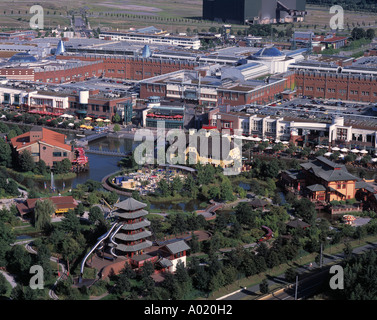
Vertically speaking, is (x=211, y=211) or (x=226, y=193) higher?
(x=226, y=193)

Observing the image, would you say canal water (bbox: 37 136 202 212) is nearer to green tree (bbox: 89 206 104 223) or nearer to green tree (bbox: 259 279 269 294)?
green tree (bbox: 89 206 104 223)

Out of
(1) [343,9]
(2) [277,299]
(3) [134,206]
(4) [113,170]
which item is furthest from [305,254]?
(1) [343,9]

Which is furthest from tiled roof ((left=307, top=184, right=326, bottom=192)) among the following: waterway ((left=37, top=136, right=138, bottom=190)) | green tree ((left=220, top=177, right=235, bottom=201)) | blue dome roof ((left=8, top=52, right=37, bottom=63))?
blue dome roof ((left=8, top=52, right=37, bottom=63))

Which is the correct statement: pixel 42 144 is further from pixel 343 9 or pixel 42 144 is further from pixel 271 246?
pixel 343 9

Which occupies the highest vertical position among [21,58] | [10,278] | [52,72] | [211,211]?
[21,58]

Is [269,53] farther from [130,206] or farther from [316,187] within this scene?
[130,206]

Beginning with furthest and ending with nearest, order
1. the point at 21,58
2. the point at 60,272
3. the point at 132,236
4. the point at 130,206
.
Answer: the point at 21,58
the point at 130,206
the point at 132,236
the point at 60,272

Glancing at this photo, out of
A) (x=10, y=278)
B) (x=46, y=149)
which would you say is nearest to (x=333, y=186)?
(x=46, y=149)
